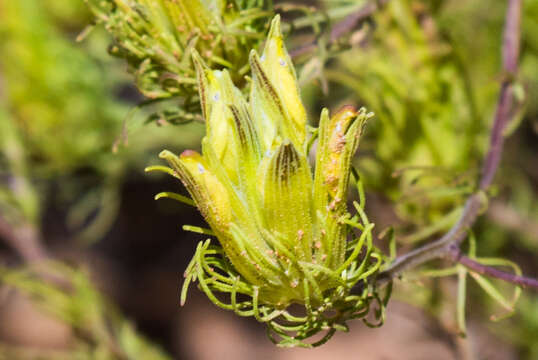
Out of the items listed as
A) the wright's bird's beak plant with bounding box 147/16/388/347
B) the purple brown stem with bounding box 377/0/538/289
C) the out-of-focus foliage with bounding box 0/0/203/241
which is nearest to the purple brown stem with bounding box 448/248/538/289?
the purple brown stem with bounding box 377/0/538/289

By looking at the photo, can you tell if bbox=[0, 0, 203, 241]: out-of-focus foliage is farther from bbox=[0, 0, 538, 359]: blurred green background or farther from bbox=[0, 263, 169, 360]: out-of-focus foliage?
bbox=[0, 263, 169, 360]: out-of-focus foliage

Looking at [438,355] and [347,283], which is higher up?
[347,283]

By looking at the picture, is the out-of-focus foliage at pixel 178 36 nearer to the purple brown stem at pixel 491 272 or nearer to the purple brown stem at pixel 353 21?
the purple brown stem at pixel 353 21

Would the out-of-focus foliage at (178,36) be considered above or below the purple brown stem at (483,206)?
above

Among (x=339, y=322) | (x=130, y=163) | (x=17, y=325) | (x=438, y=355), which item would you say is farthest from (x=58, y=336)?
(x=339, y=322)

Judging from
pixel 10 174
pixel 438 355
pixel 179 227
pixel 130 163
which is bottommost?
pixel 438 355

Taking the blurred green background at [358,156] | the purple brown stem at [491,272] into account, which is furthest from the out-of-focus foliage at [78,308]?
the purple brown stem at [491,272]

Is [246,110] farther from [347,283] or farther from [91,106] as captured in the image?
[91,106]

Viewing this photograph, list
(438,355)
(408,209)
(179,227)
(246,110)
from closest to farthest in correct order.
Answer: (246,110) < (408,209) < (438,355) < (179,227)
